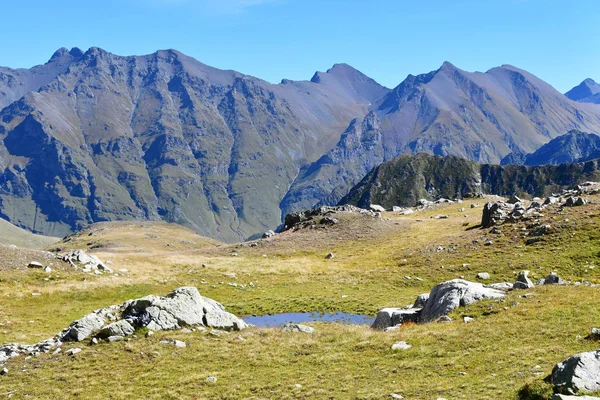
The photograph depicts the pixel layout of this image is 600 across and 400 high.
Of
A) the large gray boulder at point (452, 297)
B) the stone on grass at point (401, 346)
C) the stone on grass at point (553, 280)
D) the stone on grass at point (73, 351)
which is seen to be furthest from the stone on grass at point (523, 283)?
the stone on grass at point (73, 351)

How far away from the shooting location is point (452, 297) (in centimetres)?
3155

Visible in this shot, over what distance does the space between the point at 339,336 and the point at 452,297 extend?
8.67 meters

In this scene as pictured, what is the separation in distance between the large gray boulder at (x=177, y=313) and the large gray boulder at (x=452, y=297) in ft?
44.2

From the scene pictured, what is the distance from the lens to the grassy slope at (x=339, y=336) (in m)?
21.0

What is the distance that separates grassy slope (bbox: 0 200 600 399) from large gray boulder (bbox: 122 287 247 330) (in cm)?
130

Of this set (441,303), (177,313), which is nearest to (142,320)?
(177,313)

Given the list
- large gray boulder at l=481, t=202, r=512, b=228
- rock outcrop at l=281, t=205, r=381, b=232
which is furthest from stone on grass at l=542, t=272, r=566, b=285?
rock outcrop at l=281, t=205, r=381, b=232

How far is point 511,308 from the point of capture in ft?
94.0

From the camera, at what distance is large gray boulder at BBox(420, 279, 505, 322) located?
31156 millimetres

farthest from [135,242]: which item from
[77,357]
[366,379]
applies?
[366,379]

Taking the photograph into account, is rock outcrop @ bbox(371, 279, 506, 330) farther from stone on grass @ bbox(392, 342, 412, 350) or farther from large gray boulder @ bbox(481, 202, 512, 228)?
large gray boulder @ bbox(481, 202, 512, 228)

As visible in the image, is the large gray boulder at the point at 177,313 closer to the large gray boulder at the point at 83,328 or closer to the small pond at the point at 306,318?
the large gray boulder at the point at 83,328

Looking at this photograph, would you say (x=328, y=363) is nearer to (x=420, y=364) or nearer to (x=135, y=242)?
(x=420, y=364)

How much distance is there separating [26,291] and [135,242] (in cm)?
11525
